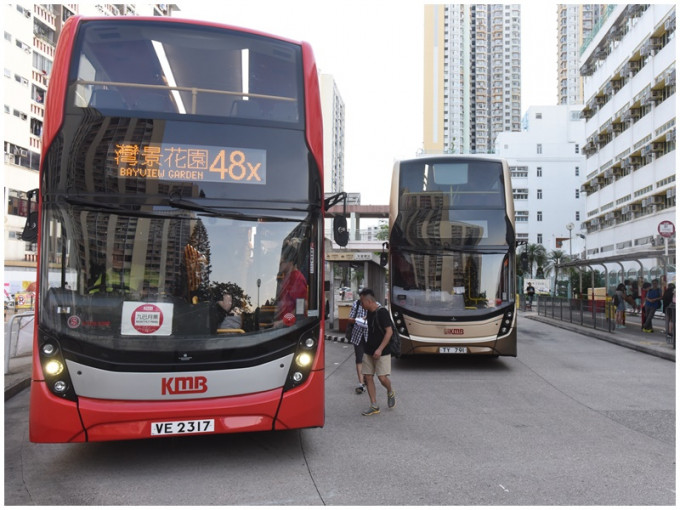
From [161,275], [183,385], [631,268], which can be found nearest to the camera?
[183,385]

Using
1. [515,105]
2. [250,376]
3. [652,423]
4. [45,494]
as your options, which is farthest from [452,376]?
[515,105]

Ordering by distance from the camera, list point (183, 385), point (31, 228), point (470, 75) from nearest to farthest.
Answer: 1. point (183, 385)
2. point (31, 228)
3. point (470, 75)

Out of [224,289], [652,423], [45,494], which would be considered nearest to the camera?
[45,494]

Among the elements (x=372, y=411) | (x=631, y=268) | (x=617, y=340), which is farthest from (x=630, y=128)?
(x=372, y=411)

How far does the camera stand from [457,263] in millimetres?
11578

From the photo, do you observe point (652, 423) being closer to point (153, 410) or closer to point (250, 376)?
point (250, 376)

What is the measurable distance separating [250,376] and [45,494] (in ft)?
6.05

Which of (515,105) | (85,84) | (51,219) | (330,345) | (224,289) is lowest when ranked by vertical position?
(330,345)

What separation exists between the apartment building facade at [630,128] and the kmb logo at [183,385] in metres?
28.0

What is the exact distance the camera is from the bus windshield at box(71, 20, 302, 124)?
5.64m

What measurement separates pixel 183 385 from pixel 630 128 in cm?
3910

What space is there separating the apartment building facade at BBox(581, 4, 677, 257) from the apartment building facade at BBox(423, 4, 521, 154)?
314 ft

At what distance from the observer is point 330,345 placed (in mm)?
16672

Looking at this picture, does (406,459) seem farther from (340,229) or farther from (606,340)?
(606,340)
